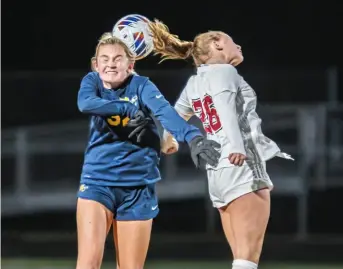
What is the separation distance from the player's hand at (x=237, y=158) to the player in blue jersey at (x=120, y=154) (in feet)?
1.28

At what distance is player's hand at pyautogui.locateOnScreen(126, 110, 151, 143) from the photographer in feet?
14.6

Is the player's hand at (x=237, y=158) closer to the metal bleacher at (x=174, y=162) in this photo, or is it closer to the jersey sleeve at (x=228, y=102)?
the jersey sleeve at (x=228, y=102)

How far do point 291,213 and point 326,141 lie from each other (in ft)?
2.26

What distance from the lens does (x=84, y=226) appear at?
4.40 m

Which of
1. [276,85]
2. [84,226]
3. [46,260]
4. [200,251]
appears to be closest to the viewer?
[84,226]

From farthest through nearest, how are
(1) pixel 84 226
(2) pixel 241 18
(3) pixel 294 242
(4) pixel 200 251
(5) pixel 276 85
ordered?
(2) pixel 241 18 < (5) pixel 276 85 < (3) pixel 294 242 < (4) pixel 200 251 < (1) pixel 84 226

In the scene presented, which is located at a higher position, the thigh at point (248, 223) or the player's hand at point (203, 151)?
the player's hand at point (203, 151)

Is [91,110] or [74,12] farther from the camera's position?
[74,12]

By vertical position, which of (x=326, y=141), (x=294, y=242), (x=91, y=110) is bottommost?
(x=294, y=242)

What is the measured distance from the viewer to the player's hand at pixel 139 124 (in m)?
4.46

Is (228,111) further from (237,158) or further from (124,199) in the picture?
(124,199)

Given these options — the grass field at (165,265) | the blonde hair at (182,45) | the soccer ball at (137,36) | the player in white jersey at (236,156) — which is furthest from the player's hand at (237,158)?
the grass field at (165,265)

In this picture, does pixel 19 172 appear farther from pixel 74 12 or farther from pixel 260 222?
pixel 260 222

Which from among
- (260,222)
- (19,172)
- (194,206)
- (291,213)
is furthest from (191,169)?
(260,222)
